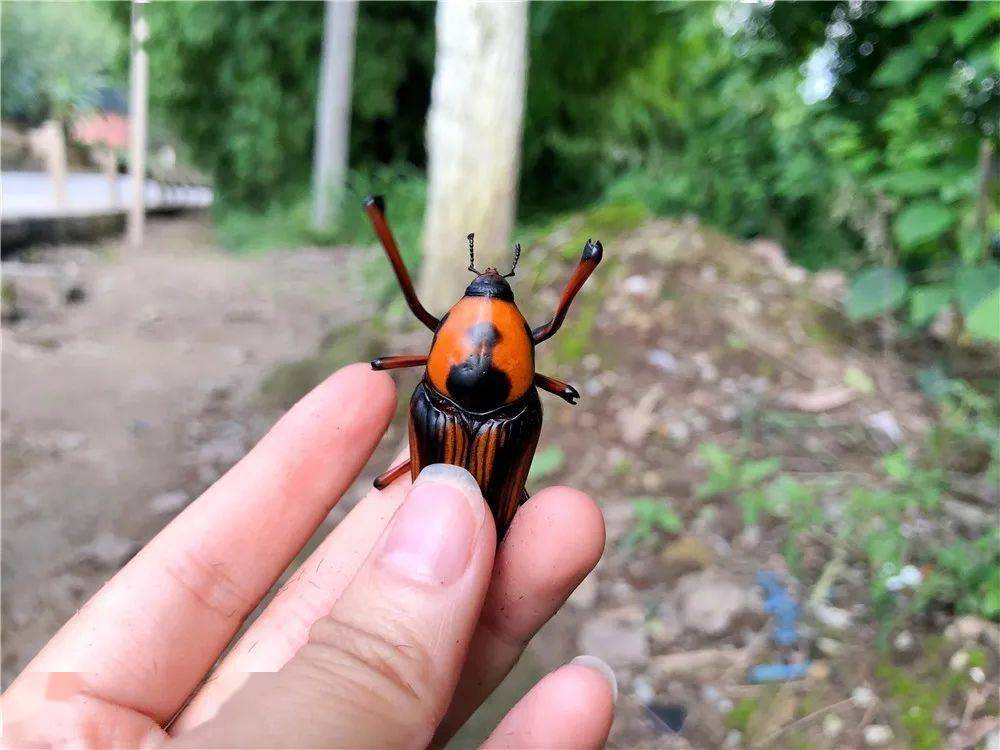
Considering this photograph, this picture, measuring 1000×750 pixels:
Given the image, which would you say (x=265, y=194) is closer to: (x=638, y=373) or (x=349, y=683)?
(x=638, y=373)

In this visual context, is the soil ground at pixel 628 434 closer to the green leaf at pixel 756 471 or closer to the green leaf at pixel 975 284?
the green leaf at pixel 756 471

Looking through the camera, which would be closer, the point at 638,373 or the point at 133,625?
the point at 133,625

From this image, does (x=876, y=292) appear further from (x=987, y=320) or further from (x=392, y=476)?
(x=392, y=476)

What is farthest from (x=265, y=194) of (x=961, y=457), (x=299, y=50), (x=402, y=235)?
(x=961, y=457)

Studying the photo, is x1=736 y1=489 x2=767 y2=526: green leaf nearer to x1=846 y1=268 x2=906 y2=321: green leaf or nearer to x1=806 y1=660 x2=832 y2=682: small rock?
x1=806 y1=660 x2=832 y2=682: small rock

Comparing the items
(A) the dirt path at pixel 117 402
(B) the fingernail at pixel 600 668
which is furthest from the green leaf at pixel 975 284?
(A) the dirt path at pixel 117 402

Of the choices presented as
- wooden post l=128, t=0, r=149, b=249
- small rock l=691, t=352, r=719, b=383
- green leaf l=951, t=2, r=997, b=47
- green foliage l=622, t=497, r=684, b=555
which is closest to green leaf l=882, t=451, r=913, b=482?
small rock l=691, t=352, r=719, b=383

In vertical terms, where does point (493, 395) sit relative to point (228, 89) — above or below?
below
